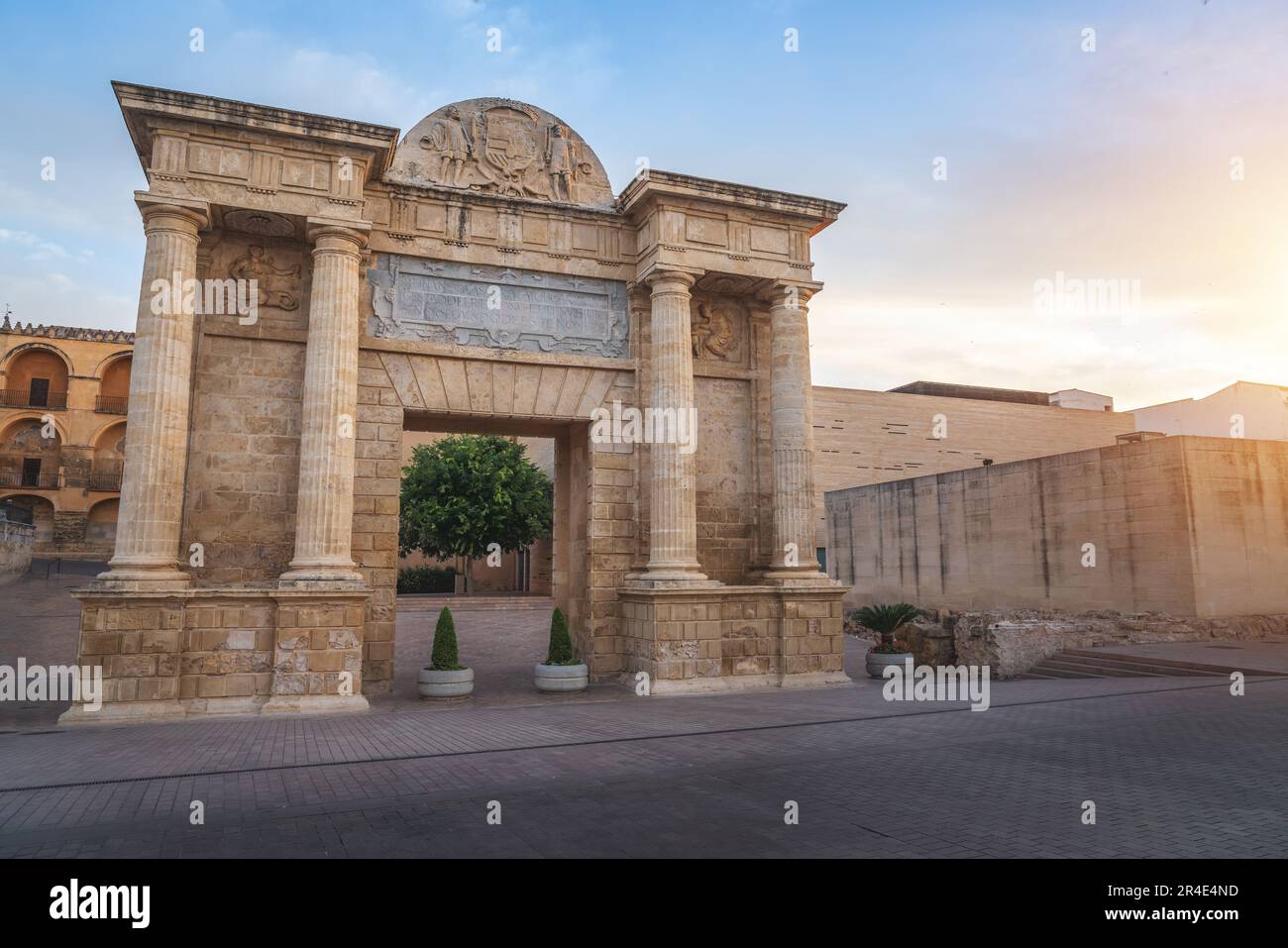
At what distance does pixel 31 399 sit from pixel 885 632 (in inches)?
1917

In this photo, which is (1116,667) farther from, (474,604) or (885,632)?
(474,604)

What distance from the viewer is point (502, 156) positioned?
16172mm

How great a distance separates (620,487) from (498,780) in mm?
9018

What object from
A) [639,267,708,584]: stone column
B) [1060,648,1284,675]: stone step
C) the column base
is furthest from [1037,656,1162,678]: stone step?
[639,267,708,584]: stone column

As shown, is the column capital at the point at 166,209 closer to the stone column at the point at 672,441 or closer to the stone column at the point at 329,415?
the stone column at the point at 329,415

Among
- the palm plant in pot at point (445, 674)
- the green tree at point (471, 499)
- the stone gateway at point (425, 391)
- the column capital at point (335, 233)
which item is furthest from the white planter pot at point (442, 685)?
the green tree at point (471, 499)

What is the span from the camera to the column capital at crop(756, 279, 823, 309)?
55.4ft

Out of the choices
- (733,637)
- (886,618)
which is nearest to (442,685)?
(733,637)

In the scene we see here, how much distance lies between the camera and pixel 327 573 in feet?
42.6

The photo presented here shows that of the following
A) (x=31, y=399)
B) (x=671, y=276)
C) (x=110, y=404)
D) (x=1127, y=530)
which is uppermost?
(x=31, y=399)

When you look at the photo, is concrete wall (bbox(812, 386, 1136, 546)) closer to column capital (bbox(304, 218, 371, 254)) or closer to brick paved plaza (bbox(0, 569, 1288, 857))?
brick paved plaza (bbox(0, 569, 1288, 857))

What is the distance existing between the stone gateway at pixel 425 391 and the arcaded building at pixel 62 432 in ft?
124

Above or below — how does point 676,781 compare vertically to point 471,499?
below
